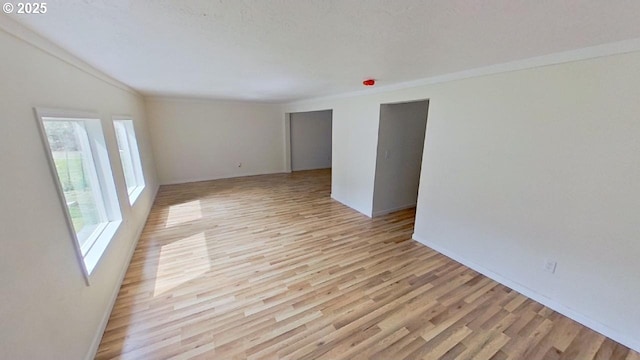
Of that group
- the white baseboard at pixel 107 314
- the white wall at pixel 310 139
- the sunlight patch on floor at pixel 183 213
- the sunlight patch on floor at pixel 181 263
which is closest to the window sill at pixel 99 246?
the white baseboard at pixel 107 314

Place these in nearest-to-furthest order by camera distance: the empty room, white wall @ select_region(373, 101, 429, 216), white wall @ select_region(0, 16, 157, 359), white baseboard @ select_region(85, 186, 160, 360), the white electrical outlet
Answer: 1. white wall @ select_region(0, 16, 157, 359)
2. the empty room
3. white baseboard @ select_region(85, 186, 160, 360)
4. the white electrical outlet
5. white wall @ select_region(373, 101, 429, 216)

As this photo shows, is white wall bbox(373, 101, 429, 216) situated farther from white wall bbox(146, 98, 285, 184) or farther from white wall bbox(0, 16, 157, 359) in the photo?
white wall bbox(146, 98, 285, 184)

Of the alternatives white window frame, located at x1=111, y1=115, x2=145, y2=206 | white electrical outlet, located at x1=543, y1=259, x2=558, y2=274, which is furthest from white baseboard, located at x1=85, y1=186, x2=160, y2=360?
white electrical outlet, located at x1=543, y1=259, x2=558, y2=274

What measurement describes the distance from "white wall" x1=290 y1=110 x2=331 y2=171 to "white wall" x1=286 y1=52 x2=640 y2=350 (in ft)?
16.2

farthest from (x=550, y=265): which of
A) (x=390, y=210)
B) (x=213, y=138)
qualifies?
(x=213, y=138)


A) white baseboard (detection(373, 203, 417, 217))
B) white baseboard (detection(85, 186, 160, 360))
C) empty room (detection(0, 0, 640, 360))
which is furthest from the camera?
white baseboard (detection(373, 203, 417, 217))

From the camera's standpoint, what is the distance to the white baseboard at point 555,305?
1765mm

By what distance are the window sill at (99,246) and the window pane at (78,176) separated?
0.21 ft

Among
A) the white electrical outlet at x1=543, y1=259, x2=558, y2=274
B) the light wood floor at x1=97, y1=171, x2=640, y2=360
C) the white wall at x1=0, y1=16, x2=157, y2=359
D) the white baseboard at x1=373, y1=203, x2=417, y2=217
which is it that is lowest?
the light wood floor at x1=97, y1=171, x2=640, y2=360

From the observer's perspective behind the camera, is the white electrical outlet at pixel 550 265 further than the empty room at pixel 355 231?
Yes

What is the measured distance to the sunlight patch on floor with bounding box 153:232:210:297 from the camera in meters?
2.40

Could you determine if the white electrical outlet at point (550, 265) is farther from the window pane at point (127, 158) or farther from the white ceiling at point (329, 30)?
the window pane at point (127, 158)

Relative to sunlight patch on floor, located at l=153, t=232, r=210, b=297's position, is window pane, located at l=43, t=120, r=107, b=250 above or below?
above

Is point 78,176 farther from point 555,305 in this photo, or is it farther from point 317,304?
point 555,305
